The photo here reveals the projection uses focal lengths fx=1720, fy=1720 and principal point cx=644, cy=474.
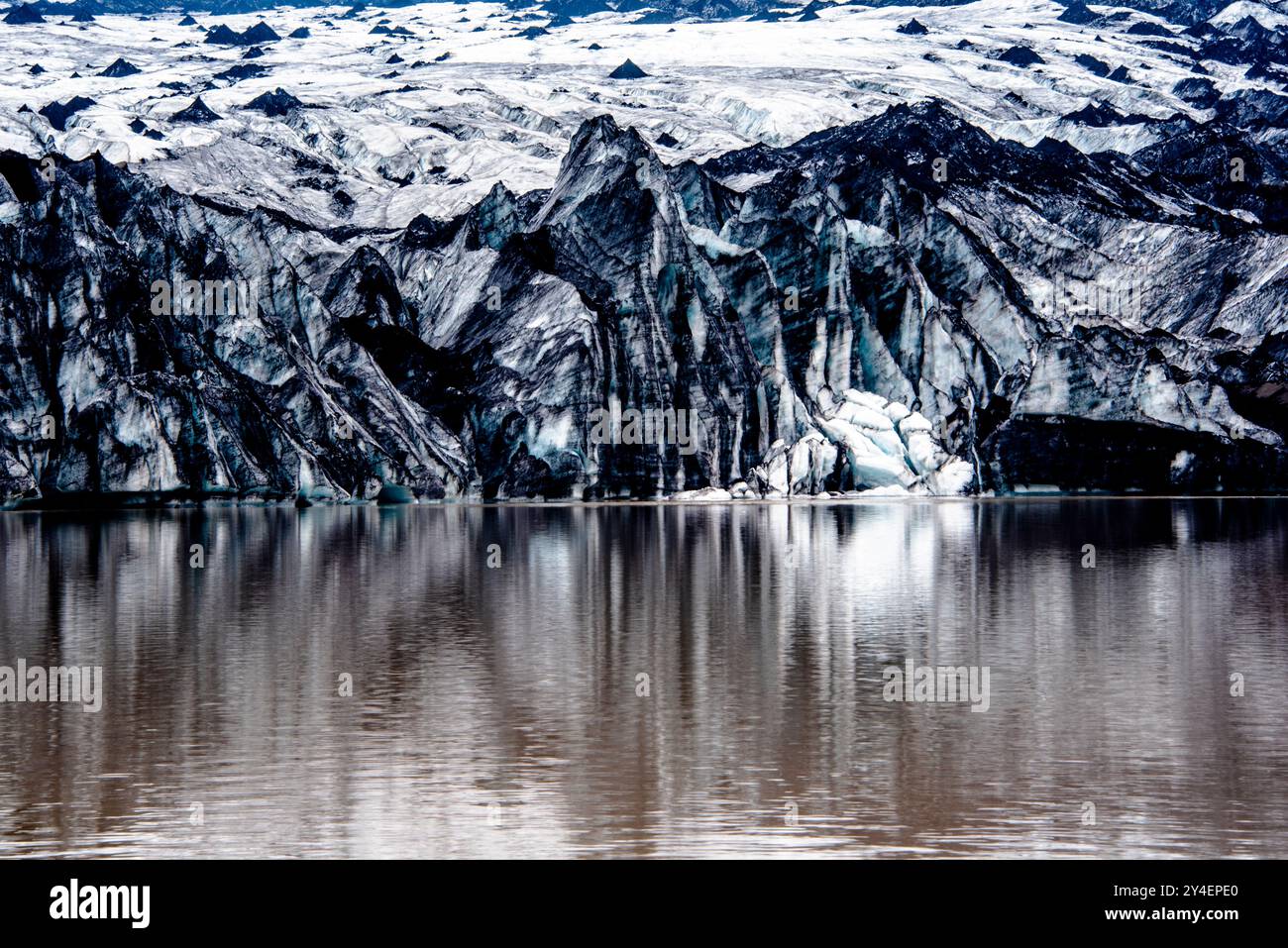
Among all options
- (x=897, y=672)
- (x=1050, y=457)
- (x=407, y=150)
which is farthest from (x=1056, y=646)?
(x=407, y=150)

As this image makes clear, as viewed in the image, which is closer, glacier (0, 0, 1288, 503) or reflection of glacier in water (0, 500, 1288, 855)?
reflection of glacier in water (0, 500, 1288, 855)

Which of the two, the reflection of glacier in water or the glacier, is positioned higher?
the glacier

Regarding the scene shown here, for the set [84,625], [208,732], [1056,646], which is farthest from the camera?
[84,625]

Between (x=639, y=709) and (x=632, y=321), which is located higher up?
(x=632, y=321)

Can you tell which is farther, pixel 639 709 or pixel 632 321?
pixel 632 321

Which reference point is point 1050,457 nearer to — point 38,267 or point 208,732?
point 38,267

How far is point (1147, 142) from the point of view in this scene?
580 ft

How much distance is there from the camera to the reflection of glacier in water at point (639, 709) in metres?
21.8

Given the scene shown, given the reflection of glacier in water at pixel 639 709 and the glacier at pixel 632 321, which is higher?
the glacier at pixel 632 321

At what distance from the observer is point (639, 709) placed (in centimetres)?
2970

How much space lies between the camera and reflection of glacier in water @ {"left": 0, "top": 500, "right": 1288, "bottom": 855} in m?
21.8

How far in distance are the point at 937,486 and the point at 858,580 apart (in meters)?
64.4

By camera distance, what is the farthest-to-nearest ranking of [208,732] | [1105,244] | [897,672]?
1. [1105,244]
2. [897,672]
3. [208,732]
